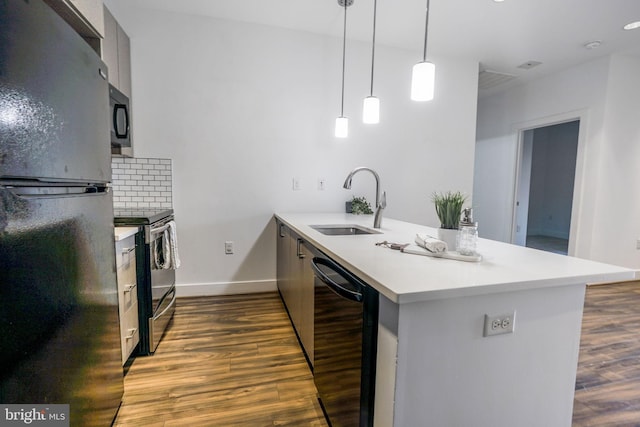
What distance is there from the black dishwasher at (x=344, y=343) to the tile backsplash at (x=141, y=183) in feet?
6.47

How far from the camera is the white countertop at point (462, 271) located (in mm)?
824

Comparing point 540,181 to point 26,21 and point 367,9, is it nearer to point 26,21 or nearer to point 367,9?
point 367,9

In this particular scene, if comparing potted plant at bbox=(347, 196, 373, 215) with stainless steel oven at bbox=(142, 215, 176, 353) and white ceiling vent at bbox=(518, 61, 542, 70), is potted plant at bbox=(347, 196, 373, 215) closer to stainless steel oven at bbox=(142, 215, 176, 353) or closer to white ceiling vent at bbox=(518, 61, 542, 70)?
stainless steel oven at bbox=(142, 215, 176, 353)

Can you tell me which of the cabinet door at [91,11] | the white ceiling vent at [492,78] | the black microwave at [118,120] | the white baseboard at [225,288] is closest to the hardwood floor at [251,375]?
the white baseboard at [225,288]

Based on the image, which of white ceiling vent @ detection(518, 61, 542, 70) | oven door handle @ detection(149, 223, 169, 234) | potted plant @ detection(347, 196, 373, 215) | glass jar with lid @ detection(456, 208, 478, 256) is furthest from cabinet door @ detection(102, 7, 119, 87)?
white ceiling vent @ detection(518, 61, 542, 70)

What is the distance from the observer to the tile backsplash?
2.66m

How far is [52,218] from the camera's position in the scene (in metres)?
0.90

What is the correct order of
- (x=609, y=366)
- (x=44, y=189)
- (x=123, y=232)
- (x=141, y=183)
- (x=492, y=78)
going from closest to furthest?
1. (x=44, y=189)
2. (x=123, y=232)
3. (x=609, y=366)
4. (x=141, y=183)
5. (x=492, y=78)

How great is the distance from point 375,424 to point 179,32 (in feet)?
10.5

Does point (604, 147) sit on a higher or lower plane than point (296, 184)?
higher

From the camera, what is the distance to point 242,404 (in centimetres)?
151

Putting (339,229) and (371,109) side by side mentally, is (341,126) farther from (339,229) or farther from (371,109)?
(339,229)

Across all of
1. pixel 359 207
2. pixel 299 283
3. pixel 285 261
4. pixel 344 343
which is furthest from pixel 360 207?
pixel 344 343

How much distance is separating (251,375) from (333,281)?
3.18 feet
